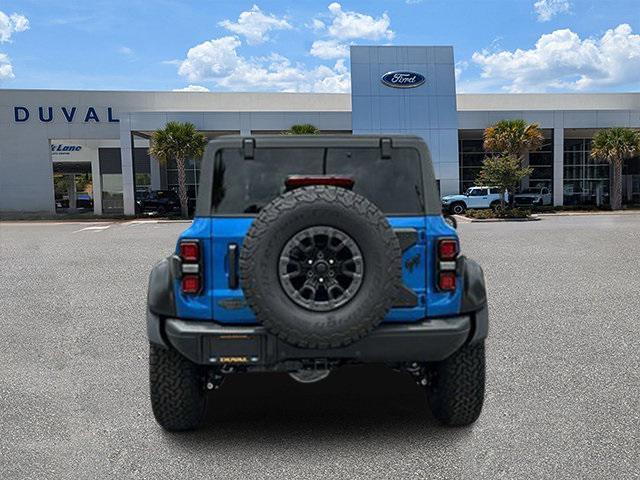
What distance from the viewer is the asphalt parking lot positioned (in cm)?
327

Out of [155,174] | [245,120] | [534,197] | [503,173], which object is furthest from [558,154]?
[155,174]

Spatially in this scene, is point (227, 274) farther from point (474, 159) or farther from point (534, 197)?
point (474, 159)

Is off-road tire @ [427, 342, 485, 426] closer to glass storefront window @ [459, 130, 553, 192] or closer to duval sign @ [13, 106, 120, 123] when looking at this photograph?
duval sign @ [13, 106, 120, 123]

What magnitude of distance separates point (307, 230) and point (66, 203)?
5241 cm

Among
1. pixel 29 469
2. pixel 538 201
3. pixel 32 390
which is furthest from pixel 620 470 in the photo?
pixel 538 201

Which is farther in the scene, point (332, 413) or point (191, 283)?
point (332, 413)

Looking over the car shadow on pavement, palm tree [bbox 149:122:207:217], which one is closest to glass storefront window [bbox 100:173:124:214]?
palm tree [bbox 149:122:207:217]

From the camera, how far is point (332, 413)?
13.3 feet

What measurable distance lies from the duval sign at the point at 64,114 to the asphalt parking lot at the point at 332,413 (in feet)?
110

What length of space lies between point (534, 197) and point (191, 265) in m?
37.5

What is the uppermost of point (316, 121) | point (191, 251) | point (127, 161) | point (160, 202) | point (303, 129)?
point (316, 121)

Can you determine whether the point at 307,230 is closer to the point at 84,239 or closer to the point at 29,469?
the point at 29,469

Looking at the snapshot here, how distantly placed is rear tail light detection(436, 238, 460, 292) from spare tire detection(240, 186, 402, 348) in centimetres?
39

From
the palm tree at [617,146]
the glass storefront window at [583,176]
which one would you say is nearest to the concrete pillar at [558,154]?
the palm tree at [617,146]
